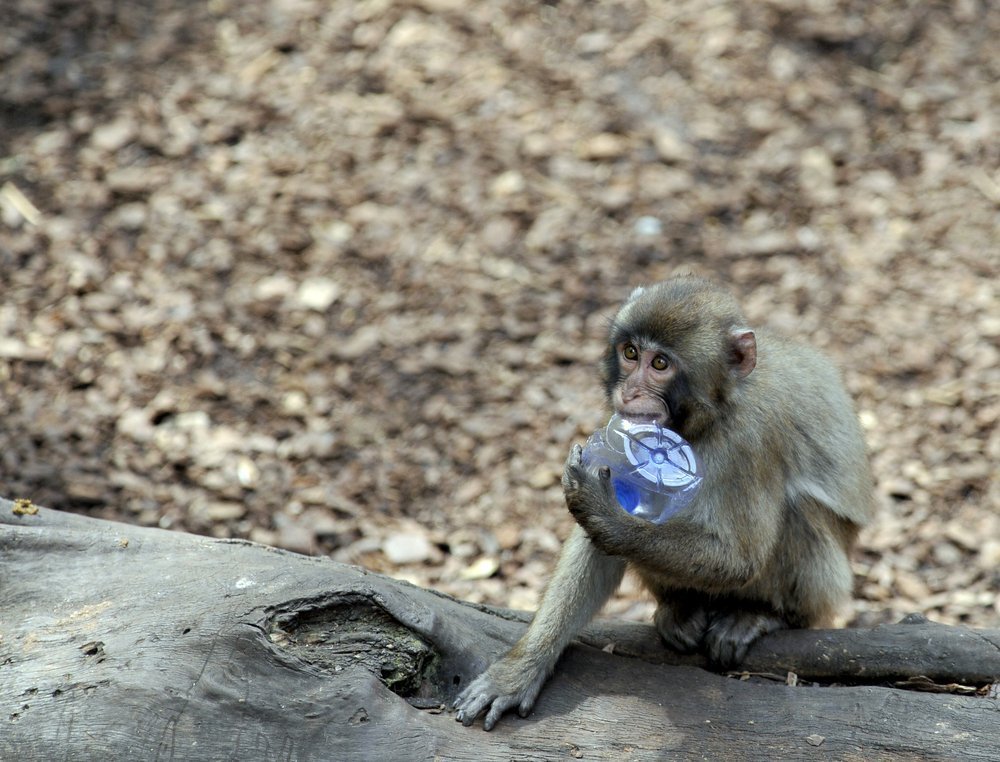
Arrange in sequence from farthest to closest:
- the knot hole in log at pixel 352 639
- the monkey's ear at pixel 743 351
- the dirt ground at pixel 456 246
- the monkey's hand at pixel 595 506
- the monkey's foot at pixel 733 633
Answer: the dirt ground at pixel 456 246, the monkey's foot at pixel 733 633, the monkey's ear at pixel 743 351, the monkey's hand at pixel 595 506, the knot hole in log at pixel 352 639

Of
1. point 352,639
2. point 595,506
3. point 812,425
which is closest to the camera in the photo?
point 352,639

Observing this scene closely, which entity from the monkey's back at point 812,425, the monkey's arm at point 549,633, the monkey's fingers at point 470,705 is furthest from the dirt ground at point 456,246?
the monkey's fingers at point 470,705

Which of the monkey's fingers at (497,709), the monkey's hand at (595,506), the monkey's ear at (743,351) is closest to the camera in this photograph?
the monkey's fingers at (497,709)

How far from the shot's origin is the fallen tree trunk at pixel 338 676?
3834 mm

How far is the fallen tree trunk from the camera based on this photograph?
12.6 feet

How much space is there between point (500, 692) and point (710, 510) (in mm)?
1161

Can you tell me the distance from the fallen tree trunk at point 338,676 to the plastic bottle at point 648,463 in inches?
27.9

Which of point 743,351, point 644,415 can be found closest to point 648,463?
point 644,415

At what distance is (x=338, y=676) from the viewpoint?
4.04 metres

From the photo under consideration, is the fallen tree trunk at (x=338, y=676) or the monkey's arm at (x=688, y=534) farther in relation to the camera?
the monkey's arm at (x=688, y=534)

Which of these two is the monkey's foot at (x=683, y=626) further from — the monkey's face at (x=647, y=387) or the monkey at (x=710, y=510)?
the monkey's face at (x=647, y=387)

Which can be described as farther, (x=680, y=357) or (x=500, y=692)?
(x=680, y=357)

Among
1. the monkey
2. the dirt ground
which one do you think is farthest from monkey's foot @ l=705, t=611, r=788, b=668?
the dirt ground

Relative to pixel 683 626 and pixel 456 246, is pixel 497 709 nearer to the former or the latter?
pixel 683 626
